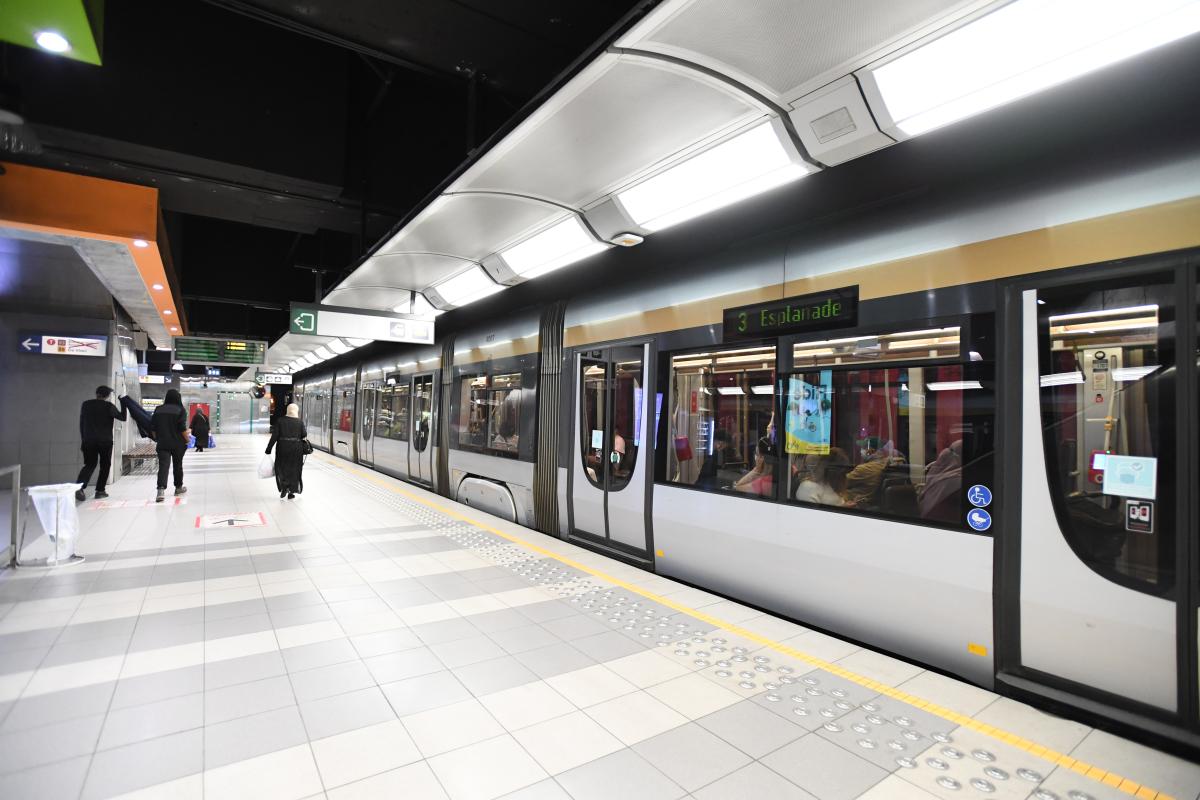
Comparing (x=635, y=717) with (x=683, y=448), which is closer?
(x=635, y=717)

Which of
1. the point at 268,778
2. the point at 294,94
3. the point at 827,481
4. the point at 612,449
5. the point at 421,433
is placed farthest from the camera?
the point at 421,433

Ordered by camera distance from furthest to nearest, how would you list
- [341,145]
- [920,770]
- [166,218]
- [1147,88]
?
[166,218] → [341,145] → [1147,88] → [920,770]

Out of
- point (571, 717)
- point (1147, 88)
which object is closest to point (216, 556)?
point (571, 717)

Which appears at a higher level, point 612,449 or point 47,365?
point 47,365

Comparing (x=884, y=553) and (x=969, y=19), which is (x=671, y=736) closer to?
(x=884, y=553)

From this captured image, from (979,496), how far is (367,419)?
12.4m

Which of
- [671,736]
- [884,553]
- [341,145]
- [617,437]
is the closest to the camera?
[671,736]

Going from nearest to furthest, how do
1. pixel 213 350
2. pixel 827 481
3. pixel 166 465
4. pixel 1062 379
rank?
pixel 1062 379, pixel 827 481, pixel 166 465, pixel 213 350

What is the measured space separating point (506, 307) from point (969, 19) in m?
7.17

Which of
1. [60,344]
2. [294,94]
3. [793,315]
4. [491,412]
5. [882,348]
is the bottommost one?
[491,412]

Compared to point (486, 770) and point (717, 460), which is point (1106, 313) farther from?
point (486, 770)

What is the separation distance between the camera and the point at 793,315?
11.5ft

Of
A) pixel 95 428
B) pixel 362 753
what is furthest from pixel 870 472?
pixel 95 428

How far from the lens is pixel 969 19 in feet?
6.96
